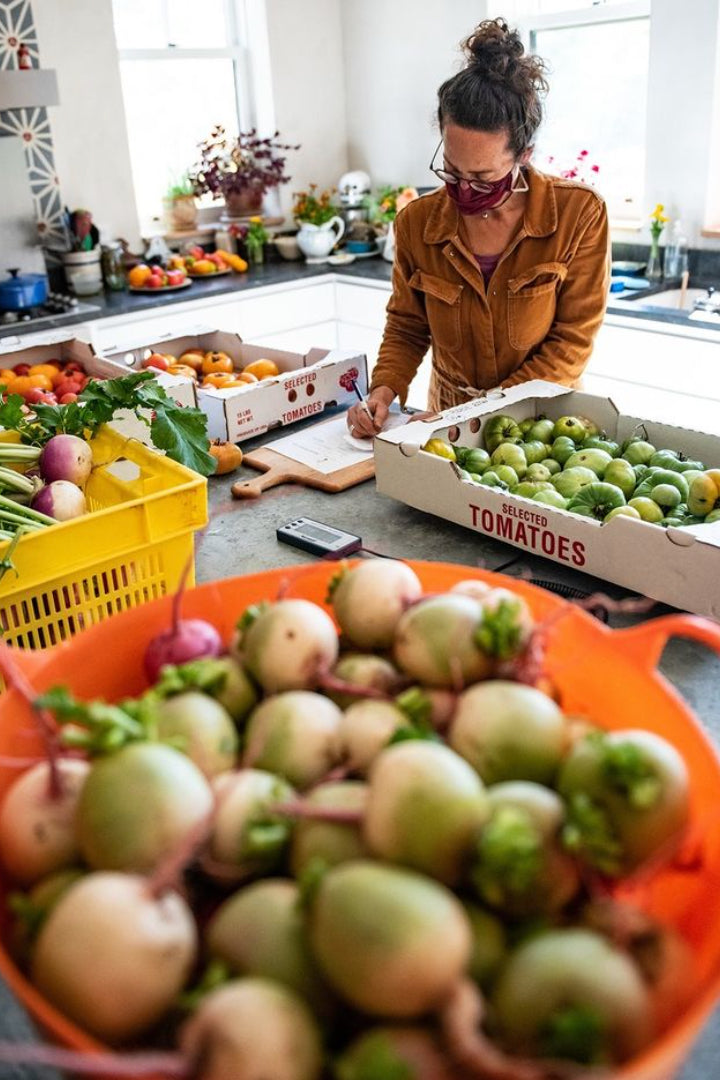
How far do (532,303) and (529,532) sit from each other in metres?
0.81

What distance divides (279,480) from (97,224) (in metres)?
2.86

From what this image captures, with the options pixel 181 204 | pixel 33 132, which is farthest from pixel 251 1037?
pixel 181 204

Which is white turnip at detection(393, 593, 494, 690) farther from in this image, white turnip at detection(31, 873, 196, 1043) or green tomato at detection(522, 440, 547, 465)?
green tomato at detection(522, 440, 547, 465)

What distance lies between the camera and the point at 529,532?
4.78 ft

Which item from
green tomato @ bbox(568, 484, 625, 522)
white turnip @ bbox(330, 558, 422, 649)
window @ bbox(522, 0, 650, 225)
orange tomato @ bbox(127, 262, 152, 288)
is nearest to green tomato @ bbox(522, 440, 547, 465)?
green tomato @ bbox(568, 484, 625, 522)

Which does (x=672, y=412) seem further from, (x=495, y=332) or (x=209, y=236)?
(x=209, y=236)

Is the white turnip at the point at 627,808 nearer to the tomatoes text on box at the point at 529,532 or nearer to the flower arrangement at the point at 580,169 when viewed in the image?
the tomatoes text on box at the point at 529,532

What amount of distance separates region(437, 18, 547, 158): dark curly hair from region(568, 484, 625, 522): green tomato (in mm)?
822

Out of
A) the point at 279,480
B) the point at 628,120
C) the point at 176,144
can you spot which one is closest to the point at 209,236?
the point at 176,144

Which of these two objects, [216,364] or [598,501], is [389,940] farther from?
[216,364]

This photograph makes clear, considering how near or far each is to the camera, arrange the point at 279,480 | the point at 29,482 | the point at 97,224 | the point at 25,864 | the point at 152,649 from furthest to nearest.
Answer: the point at 97,224
the point at 279,480
the point at 29,482
the point at 152,649
the point at 25,864

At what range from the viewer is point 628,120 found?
3.91 metres

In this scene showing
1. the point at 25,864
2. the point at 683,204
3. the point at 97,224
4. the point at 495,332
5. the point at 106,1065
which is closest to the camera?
the point at 106,1065

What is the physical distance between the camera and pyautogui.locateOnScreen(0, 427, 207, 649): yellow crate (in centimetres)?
117
